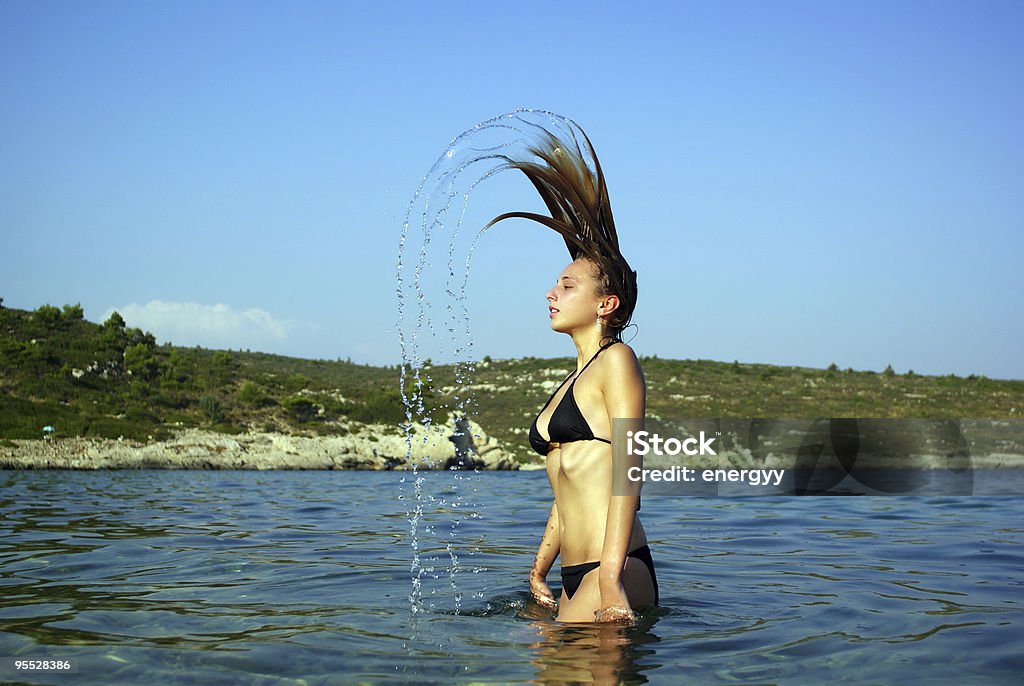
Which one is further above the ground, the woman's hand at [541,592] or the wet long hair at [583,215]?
the wet long hair at [583,215]

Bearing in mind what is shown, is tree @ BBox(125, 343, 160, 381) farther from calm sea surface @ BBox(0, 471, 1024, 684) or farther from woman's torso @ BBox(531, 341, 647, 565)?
woman's torso @ BBox(531, 341, 647, 565)

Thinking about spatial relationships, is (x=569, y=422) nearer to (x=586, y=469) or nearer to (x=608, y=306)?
(x=586, y=469)

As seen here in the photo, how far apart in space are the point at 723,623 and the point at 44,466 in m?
24.8

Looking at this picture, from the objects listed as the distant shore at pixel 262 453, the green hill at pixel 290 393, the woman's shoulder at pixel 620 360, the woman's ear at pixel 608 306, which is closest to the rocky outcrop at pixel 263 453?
the distant shore at pixel 262 453

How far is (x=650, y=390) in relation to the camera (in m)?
55.6

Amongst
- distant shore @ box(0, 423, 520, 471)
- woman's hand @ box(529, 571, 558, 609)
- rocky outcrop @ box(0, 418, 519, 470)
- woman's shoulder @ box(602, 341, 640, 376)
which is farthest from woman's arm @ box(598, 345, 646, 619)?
rocky outcrop @ box(0, 418, 519, 470)

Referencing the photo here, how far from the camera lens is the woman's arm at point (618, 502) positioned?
4543 mm

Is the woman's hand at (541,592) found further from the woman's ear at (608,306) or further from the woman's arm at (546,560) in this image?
the woman's ear at (608,306)

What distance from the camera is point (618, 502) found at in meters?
4.60

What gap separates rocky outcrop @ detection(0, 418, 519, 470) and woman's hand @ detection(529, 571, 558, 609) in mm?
21096

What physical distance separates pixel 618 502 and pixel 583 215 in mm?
1762

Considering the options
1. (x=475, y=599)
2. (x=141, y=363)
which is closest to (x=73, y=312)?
(x=141, y=363)

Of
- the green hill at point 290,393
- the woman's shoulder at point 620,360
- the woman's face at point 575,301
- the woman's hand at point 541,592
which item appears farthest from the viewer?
the green hill at point 290,393

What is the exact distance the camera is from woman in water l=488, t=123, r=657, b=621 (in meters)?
4.65
